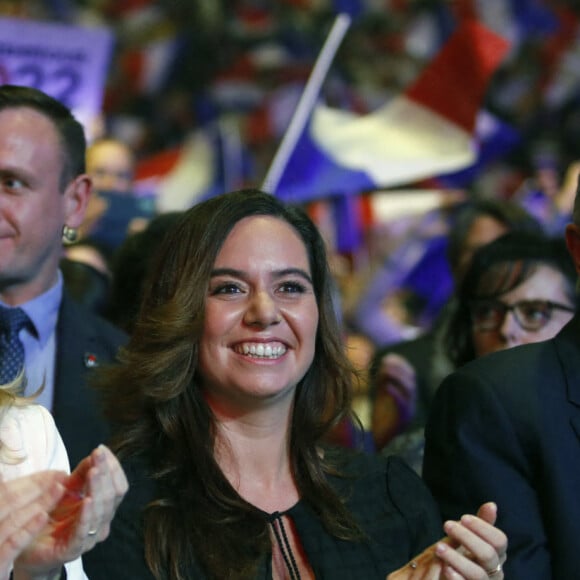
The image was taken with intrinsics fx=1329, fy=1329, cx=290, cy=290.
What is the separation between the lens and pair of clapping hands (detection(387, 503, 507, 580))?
230 centimetres

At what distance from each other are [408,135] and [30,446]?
3348 mm

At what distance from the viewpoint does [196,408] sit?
9.07 ft

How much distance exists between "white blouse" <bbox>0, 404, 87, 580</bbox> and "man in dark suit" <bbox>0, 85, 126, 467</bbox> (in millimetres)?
783

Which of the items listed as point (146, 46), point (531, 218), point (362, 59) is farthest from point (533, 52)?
point (531, 218)

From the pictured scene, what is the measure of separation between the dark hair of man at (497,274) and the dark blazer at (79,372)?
0.90 m

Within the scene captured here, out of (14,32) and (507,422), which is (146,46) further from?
(507,422)

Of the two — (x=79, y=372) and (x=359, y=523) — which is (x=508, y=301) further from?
(x=79, y=372)

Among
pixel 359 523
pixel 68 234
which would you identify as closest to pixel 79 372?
pixel 68 234

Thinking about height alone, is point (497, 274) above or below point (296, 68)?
below

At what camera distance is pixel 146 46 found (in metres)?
10.2

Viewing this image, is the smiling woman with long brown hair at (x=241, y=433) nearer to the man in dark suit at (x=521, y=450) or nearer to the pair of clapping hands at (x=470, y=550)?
the man in dark suit at (x=521, y=450)

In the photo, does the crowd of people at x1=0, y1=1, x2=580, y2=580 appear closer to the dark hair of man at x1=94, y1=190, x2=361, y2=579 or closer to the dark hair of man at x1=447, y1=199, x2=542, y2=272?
the dark hair of man at x1=94, y1=190, x2=361, y2=579

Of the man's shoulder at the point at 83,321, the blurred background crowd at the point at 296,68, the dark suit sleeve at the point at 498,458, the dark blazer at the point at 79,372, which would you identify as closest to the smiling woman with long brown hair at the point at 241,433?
the dark suit sleeve at the point at 498,458

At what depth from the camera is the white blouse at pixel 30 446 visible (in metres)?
2.30
